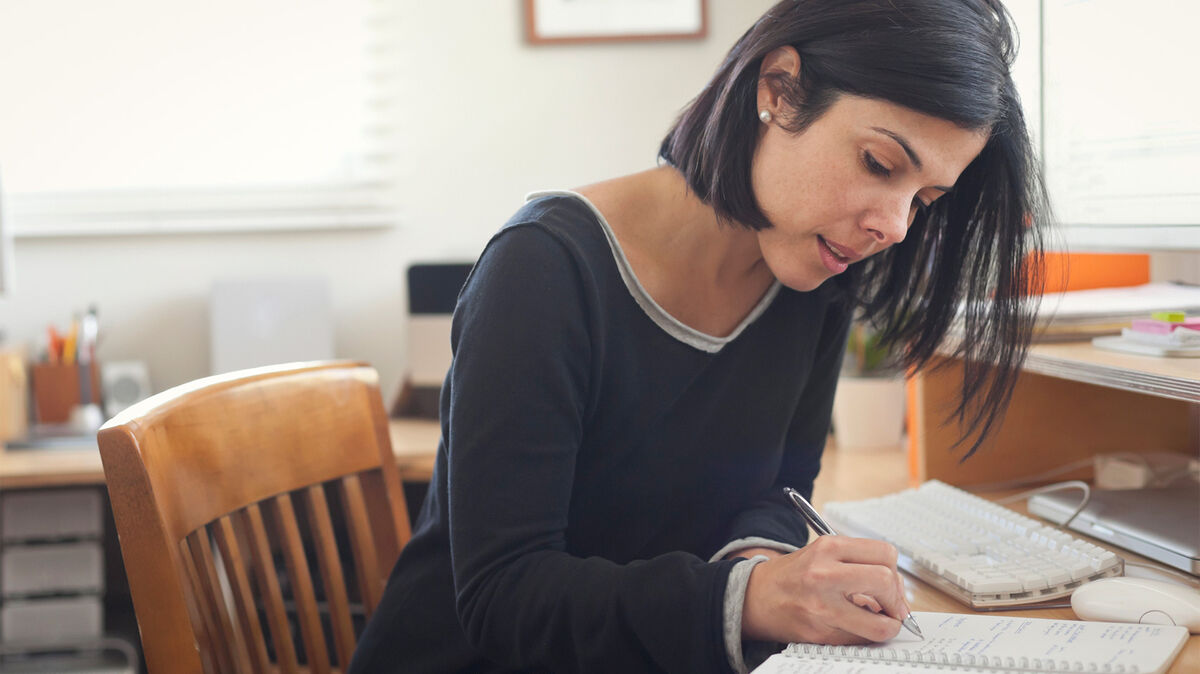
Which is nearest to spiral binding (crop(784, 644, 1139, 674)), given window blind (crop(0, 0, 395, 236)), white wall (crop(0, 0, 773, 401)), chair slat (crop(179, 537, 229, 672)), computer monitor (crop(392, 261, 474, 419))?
chair slat (crop(179, 537, 229, 672))

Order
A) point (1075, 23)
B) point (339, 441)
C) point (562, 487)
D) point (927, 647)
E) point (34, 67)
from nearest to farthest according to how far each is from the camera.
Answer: point (927, 647), point (562, 487), point (339, 441), point (1075, 23), point (34, 67)

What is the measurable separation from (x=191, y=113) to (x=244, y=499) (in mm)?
1400

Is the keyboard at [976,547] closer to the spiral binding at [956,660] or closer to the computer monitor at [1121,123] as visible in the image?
the spiral binding at [956,660]

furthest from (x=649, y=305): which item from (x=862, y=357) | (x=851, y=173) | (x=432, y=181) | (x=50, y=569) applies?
(x=50, y=569)

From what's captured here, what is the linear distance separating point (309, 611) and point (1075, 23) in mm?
993

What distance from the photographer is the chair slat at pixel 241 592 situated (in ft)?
2.71

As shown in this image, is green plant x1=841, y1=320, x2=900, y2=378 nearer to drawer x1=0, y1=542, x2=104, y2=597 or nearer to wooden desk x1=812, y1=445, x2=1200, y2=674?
wooden desk x1=812, y1=445, x2=1200, y2=674

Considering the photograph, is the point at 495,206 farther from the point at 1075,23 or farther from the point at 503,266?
the point at 503,266

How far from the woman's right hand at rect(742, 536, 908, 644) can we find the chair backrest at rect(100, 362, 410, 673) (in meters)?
0.40

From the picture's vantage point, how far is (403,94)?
6.63 feet

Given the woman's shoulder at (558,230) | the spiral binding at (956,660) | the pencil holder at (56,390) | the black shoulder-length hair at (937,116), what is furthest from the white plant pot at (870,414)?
the pencil holder at (56,390)

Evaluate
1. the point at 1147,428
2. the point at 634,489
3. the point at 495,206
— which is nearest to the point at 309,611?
the point at 634,489

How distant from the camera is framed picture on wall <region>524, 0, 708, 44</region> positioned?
1992mm

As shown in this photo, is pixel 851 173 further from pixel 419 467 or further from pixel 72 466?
pixel 72 466
